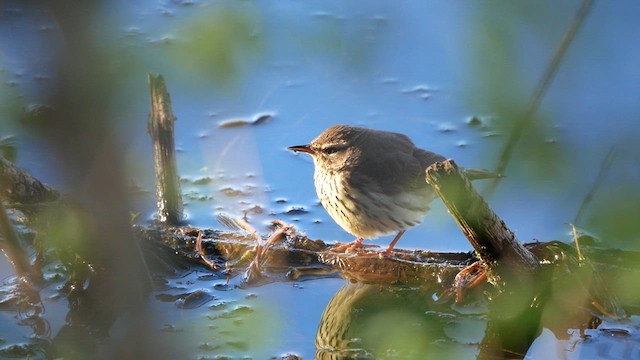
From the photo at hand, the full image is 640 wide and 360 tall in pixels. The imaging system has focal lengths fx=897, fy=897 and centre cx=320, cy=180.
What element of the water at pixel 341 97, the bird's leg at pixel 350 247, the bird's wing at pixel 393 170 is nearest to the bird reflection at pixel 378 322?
the water at pixel 341 97

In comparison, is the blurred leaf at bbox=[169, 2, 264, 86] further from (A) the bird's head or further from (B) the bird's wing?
(A) the bird's head

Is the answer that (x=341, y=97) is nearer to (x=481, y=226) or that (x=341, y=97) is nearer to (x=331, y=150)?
(x=331, y=150)

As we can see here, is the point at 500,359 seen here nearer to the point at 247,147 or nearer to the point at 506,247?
the point at 506,247

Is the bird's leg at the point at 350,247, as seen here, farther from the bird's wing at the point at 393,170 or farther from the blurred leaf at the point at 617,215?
the blurred leaf at the point at 617,215

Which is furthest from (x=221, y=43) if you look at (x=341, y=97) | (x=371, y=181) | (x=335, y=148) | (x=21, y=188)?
(x=341, y=97)

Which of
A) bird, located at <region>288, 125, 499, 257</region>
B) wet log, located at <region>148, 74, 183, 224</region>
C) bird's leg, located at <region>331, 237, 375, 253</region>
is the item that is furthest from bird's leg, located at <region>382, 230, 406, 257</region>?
wet log, located at <region>148, 74, 183, 224</region>

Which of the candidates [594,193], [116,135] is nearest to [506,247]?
[594,193]
